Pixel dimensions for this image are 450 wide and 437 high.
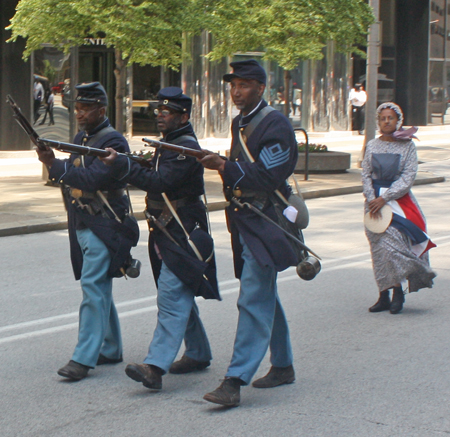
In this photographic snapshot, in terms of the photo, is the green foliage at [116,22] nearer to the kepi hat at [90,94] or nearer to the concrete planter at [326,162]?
the concrete planter at [326,162]

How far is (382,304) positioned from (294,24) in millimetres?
12150

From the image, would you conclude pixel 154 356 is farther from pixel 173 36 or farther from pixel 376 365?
pixel 173 36

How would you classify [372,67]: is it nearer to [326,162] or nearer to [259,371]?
[326,162]

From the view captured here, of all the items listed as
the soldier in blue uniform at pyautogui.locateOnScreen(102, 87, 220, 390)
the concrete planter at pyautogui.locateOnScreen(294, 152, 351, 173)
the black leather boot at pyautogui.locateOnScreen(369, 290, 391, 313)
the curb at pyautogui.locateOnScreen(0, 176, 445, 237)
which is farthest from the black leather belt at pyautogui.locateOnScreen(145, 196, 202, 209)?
the concrete planter at pyautogui.locateOnScreen(294, 152, 351, 173)

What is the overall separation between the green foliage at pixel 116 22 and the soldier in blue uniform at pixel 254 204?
10117 mm

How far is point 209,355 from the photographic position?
539 centimetres

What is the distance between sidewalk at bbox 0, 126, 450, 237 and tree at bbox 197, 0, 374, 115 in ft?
9.23

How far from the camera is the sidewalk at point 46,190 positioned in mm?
11531

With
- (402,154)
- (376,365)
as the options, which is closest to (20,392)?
(376,365)

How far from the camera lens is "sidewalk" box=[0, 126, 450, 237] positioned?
11.5 metres

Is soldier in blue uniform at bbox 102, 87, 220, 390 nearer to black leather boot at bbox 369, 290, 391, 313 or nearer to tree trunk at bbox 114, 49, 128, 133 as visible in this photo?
black leather boot at bbox 369, 290, 391, 313

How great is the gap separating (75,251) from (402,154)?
3.04 meters

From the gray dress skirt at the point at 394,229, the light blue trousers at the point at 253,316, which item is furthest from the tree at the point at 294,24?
the light blue trousers at the point at 253,316

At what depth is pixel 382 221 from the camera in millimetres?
7121
